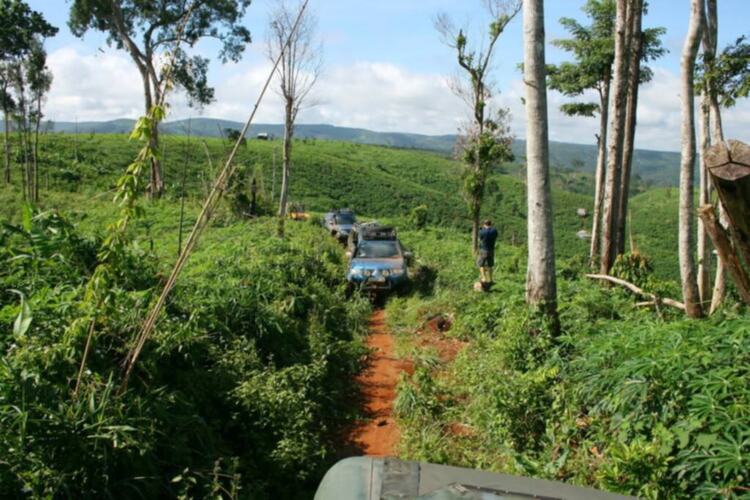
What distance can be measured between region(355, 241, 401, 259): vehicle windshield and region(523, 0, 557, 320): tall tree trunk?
Answer: 7.14 metres

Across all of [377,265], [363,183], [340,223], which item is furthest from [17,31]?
[363,183]

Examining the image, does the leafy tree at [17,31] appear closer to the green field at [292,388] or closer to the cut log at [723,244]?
the green field at [292,388]

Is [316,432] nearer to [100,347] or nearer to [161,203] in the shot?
[100,347]

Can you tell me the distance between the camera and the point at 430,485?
2643 millimetres

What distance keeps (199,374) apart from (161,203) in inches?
756

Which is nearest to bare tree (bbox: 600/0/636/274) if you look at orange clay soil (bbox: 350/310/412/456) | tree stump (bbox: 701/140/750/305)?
orange clay soil (bbox: 350/310/412/456)

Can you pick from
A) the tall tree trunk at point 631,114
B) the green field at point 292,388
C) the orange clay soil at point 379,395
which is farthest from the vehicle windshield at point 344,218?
the green field at point 292,388

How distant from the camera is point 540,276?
707cm

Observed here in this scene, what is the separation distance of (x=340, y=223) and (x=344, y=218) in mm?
901

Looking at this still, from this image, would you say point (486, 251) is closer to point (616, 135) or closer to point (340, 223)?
point (616, 135)

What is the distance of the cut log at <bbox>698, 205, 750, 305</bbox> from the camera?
3.37m

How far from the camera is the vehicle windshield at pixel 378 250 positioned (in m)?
14.1

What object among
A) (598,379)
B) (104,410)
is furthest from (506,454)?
(104,410)

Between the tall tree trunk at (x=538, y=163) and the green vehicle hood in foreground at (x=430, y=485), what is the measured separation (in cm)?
437
